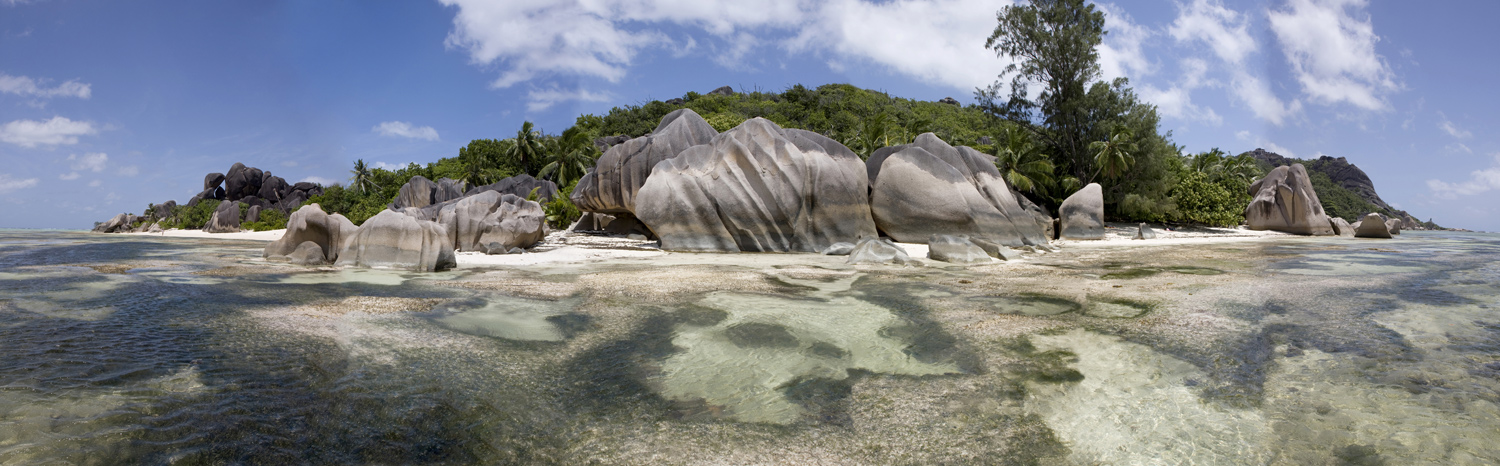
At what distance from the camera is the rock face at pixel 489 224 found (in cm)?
1469

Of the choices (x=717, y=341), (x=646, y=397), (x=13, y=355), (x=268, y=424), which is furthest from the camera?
(x=717, y=341)

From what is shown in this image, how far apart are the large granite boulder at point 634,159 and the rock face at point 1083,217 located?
12552mm

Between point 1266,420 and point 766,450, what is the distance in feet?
7.99

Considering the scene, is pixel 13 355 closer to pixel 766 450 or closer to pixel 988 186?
pixel 766 450

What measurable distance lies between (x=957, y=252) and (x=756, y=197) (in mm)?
5350

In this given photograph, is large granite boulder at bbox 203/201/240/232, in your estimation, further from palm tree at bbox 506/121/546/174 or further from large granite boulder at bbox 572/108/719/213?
large granite boulder at bbox 572/108/719/213

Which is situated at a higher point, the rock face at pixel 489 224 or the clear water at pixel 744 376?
the rock face at pixel 489 224

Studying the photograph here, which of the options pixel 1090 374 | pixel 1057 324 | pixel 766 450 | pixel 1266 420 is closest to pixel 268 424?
pixel 766 450

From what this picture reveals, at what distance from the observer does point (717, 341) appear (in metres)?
5.02

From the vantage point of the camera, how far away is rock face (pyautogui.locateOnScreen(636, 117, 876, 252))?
51.5 feet

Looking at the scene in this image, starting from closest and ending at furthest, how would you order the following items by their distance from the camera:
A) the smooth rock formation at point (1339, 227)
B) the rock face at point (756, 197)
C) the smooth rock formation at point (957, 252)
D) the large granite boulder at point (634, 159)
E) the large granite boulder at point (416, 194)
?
the smooth rock formation at point (957, 252) → the rock face at point (756, 197) → the large granite boulder at point (634, 159) → the smooth rock formation at point (1339, 227) → the large granite boulder at point (416, 194)

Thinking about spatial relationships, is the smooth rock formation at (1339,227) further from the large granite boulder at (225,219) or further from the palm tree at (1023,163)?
the large granite boulder at (225,219)

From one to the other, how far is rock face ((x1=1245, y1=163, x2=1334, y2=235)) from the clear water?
80.2 feet

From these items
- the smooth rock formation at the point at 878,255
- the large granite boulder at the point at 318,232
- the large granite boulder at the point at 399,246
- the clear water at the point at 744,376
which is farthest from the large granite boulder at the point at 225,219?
the smooth rock formation at the point at 878,255
